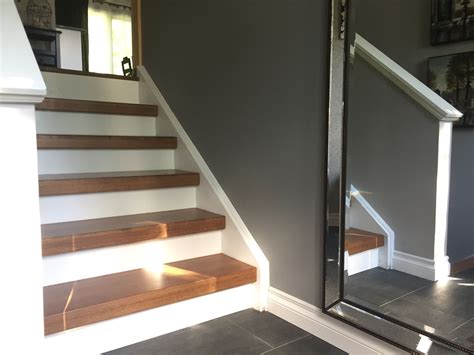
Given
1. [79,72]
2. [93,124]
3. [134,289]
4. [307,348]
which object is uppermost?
[79,72]

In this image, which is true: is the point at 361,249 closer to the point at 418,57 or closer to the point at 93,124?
the point at 418,57

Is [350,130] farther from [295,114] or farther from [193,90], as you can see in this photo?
[193,90]

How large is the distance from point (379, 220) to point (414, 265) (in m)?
0.20

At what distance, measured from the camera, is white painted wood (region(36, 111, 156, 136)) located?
2.49 metres

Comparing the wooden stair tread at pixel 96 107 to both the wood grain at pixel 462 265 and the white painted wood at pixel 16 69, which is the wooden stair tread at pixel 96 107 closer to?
the white painted wood at pixel 16 69

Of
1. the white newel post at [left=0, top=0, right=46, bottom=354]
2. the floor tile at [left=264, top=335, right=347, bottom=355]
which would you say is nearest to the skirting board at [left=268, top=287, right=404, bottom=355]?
the floor tile at [left=264, top=335, right=347, bottom=355]

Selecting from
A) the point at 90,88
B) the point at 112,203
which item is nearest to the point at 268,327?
the point at 112,203

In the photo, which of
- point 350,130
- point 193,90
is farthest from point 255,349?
point 193,90

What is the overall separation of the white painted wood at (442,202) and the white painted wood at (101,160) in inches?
64.7

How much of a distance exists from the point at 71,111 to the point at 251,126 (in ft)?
3.91

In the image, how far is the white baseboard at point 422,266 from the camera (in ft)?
4.76

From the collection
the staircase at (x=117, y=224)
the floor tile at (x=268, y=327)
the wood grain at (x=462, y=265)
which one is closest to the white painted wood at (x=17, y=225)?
Result: the staircase at (x=117, y=224)

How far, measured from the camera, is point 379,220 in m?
1.60

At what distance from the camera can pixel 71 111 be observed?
2.54 meters
